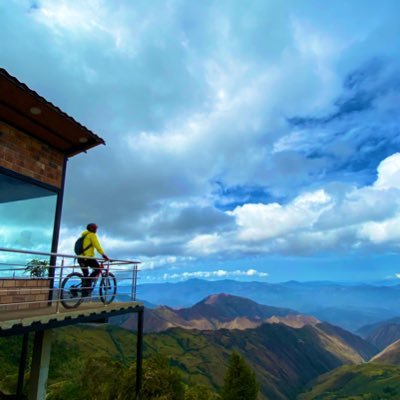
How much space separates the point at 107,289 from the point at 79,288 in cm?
182

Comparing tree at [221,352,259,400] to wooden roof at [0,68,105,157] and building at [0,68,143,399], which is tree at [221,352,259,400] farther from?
wooden roof at [0,68,105,157]

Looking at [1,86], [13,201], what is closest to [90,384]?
[13,201]

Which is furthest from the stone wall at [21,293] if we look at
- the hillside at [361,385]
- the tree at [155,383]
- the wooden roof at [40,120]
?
the hillside at [361,385]

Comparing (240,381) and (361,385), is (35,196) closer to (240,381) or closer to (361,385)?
(240,381)

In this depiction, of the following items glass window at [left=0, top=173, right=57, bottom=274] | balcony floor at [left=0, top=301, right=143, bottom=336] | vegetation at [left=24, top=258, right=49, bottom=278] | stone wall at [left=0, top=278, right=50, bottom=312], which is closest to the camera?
balcony floor at [left=0, top=301, right=143, bottom=336]

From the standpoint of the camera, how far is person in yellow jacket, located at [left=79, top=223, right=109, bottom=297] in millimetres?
11438

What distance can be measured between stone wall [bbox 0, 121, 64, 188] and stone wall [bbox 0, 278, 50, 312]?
128 inches

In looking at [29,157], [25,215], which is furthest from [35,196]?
[29,157]

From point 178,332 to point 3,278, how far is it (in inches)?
7670

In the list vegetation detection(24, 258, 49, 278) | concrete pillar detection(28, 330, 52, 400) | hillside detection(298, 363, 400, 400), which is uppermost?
vegetation detection(24, 258, 49, 278)

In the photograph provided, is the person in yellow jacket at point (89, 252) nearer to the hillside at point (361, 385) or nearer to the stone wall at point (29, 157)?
the stone wall at point (29, 157)

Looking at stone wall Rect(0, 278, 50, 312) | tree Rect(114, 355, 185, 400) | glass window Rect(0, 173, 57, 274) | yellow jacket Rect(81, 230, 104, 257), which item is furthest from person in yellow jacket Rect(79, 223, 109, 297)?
tree Rect(114, 355, 185, 400)

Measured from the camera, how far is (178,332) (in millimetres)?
192875

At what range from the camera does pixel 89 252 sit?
11.5 meters
